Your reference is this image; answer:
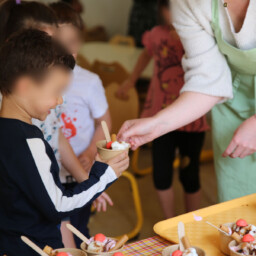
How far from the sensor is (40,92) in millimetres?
1175

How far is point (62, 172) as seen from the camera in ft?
6.07

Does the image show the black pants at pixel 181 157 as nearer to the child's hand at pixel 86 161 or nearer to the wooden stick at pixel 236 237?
the child's hand at pixel 86 161

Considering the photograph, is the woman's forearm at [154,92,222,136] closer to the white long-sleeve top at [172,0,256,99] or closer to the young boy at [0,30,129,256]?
the white long-sleeve top at [172,0,256,99]

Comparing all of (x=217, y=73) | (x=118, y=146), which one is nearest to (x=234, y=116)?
(x=217, y=73)

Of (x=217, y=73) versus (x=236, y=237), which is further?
(x=217, y=73)

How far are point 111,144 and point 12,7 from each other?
2.29 ft

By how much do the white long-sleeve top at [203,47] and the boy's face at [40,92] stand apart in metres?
0.52

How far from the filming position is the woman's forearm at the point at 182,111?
59.7 inches

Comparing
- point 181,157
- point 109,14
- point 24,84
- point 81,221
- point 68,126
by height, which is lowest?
point 109,14

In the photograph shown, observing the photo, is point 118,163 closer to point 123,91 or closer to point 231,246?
point 231,246

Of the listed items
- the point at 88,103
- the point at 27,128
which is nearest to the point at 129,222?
the point at 88,103

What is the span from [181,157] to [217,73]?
115 centimetres

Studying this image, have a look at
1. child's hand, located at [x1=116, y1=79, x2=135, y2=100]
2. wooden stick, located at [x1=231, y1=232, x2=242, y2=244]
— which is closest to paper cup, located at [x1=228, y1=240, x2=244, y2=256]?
wooden stick, located at [x1=231, y1=232, x2=242, y2=244]

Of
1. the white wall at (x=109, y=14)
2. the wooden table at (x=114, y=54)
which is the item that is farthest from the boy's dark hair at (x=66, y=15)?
the white wall at (x=109, y=14)
